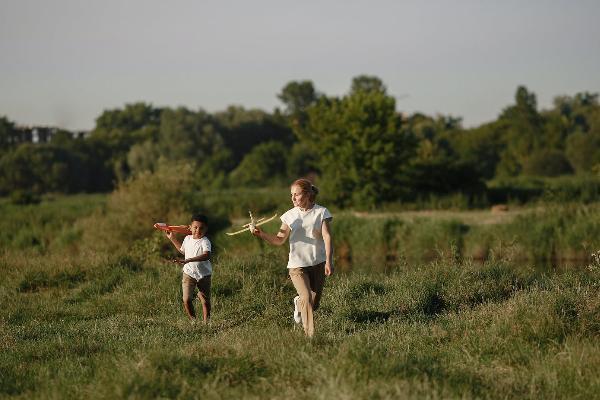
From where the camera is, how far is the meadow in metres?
6.75

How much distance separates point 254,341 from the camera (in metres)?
8.03

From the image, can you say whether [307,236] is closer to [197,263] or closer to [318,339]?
[318,339]

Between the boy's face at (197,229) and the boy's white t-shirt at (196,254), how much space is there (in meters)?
0.05

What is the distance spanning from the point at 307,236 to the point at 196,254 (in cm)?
245

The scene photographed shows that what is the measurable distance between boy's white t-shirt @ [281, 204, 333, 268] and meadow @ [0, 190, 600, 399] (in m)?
0.92

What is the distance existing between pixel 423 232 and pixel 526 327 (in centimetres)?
1919

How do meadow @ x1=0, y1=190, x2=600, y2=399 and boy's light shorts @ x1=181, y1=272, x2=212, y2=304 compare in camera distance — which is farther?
boy's light shorts @ x1=181, y1=272, x2=212, y2=304

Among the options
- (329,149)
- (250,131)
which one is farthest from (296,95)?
(329,149)

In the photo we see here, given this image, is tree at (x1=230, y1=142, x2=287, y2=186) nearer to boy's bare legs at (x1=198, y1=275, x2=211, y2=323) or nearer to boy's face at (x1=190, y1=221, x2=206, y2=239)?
boy's bare legs at (x1=198, y1=275, x2=211, y2=323)

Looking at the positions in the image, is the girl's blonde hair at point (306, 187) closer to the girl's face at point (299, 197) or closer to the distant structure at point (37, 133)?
the girl's face at point (299, 197)

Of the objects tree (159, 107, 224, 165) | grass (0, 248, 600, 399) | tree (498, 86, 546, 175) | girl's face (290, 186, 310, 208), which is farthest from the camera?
tree (159, 107, 224, 165)

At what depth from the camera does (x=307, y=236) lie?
926 cm

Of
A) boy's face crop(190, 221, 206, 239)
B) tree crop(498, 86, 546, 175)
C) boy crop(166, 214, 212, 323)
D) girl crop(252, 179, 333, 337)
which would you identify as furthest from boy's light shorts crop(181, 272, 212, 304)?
tree crop(498, 86, 546, 175)

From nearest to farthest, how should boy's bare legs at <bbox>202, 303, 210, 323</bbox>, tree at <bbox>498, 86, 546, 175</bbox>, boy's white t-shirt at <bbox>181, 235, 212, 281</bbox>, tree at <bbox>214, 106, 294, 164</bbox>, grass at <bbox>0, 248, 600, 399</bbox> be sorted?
1. grass at <bbox>0, 248, 600, 399</bbox>
2. boy's white t-shirt at <bbox>181, 235, 212, 281</bbox>
3. boy's bare legs at <bbox>202, 303, 210, 323</bbox>
4. tree at <bbox>498, 86, 546, 175</bbox>
5. tree at <bbox>214, 106, 294, 164</bbox>
